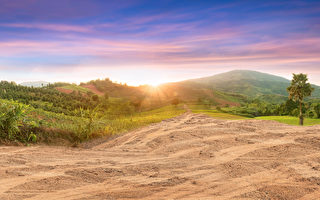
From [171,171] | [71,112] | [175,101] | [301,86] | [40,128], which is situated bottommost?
[171,171]

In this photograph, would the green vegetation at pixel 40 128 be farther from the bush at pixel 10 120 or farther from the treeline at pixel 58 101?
the treeline at pixel 58 101

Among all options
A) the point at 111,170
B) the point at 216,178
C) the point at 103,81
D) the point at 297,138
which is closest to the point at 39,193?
the point at 111,170

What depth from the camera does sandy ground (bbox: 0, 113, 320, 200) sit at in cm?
499

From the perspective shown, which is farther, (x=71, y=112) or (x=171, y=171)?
(x=71, y=112)

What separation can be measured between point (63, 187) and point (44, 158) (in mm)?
2725

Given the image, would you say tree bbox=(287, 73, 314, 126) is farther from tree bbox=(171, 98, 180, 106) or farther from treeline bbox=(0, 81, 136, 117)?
treeline bbox=(0, 81, 136, 117)

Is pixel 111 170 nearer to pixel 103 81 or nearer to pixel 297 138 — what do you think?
pixel 297 138

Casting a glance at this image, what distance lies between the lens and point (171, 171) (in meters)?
6.48

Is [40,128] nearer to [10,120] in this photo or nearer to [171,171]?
[10,120]

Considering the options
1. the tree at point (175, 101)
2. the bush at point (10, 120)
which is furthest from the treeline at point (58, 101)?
the tree at point (175, 101)

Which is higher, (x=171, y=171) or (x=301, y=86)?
(x=301, y=86)

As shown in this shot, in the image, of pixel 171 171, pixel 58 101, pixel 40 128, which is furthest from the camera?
pixel 58 101

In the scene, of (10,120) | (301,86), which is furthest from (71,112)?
(301,86)

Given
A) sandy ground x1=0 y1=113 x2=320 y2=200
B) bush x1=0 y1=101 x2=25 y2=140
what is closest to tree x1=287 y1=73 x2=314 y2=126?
sandy ground x1=0 y1=113 x2=320 y2=200
